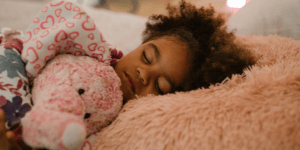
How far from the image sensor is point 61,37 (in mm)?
423

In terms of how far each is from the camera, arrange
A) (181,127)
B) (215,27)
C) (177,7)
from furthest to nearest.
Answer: (177,7)
(215,27)
(181,127)

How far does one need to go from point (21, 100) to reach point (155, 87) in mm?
435

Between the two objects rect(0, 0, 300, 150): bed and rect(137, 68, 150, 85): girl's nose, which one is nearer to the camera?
rect(0, 0, 300, 150): bed

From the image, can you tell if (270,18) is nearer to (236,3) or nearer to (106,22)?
(236,3)

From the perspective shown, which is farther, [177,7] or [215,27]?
[177,7]

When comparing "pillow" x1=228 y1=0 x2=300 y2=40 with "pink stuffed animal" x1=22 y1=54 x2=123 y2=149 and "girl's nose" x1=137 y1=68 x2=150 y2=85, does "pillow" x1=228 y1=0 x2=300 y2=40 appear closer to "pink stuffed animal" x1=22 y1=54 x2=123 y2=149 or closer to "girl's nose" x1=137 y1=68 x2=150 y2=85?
"girl's nose" x1=137 y1=68 x2=150 y2=85

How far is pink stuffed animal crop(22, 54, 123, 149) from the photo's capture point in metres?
0.30

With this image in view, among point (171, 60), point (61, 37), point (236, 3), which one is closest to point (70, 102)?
point (61, 37)

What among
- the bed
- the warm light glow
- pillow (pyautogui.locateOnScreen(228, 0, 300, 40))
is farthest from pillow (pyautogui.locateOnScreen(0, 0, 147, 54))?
the warm light glow

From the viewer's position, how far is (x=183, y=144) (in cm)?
37

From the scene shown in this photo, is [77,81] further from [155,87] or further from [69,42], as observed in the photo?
[155,87]

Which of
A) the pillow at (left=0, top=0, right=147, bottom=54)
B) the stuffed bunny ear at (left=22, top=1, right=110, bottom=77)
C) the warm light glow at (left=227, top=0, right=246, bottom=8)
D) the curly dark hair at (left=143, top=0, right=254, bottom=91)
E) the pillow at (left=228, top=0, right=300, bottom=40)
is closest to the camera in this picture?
the stuffed bunny ear at (left=22, top=1, right=110, bottom=77)

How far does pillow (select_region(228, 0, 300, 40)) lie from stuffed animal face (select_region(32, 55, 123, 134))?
36.9 inches

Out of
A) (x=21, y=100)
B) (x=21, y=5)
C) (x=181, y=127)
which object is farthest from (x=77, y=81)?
(x=21, y=5)
